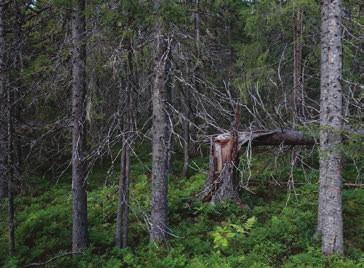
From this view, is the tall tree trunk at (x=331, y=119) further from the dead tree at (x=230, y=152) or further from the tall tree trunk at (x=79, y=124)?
the tall tree trunk at (x=79, y=124)

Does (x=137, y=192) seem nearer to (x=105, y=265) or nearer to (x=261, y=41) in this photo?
(x=105, y=265)

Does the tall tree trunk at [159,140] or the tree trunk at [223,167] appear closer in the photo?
the tall tree trunk at [159,140]

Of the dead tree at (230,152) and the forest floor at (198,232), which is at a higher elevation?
the dead tree at (230,152)

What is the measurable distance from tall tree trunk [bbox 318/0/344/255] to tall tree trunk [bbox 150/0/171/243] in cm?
341

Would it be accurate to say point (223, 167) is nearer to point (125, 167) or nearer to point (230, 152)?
point (230, 152)

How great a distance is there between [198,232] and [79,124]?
4.03m

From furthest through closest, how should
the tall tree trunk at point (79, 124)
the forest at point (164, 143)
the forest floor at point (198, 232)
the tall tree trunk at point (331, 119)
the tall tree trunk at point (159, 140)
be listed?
the tall tree trunk at point (79, 124) → the tall tree trunk at point (159, 140) → the forest floor at point (198, 232) → the forest at point (164, 143) → the tall tree trunk at point (331, 119)

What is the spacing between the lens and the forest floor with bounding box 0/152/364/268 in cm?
878

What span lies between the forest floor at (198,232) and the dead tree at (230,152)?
0.45 m

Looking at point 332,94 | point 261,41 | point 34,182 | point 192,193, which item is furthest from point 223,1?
point 34,182

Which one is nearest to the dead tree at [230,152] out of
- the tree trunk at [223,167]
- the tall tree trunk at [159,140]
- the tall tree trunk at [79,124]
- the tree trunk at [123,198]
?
the tree trunk at [223,167]

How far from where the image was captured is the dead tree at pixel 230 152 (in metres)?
11.3

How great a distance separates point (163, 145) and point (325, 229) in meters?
3.93

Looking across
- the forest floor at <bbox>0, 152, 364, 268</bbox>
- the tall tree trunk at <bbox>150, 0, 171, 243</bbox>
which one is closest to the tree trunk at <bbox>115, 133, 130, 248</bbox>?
the forest floor at <bbox>0, 152, 364, 268</bbox>
